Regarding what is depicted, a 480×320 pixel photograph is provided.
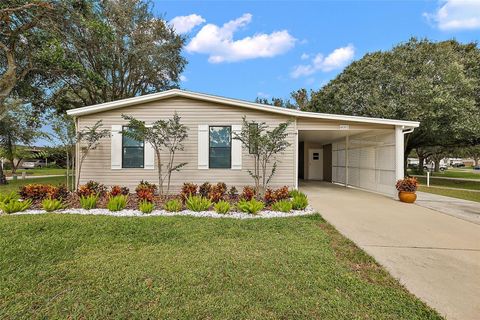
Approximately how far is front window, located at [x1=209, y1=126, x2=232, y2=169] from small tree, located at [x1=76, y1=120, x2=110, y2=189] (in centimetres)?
344

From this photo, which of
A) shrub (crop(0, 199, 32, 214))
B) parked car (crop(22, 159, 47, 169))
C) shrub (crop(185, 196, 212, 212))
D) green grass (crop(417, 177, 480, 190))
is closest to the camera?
shrub (crop(0, 199, 32, 214))

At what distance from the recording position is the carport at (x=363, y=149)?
28.5 ft

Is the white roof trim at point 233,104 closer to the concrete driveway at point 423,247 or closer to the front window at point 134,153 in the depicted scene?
the front window at point 134,153

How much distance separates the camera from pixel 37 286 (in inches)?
109

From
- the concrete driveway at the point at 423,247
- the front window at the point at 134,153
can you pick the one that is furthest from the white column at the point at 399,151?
the front window at the point at 134,153

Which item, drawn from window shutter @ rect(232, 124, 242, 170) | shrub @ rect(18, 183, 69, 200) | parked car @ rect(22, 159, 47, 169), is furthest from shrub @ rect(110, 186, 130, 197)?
parked car @ rect(22, 159, 47, 169)

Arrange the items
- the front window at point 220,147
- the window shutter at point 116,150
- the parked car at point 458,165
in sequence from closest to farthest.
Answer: the window shutter at point 116,150
the front window at point 220,147
the parked car at point 458,165

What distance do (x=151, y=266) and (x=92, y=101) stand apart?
15306 millimetres

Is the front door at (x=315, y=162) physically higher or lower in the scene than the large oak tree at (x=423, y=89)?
lower

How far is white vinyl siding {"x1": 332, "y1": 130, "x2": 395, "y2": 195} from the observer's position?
9156 millimetres

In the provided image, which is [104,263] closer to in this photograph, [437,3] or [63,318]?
[63,318]

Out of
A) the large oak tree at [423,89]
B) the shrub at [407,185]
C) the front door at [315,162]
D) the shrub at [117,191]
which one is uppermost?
the large oak tree at [423,89]

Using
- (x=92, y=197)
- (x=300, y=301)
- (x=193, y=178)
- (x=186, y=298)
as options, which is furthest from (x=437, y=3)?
(x=92, y=197)

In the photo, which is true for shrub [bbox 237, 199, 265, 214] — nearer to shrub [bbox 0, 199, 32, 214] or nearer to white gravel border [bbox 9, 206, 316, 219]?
white gravel border [bbox 9, 206, 316, 219]
